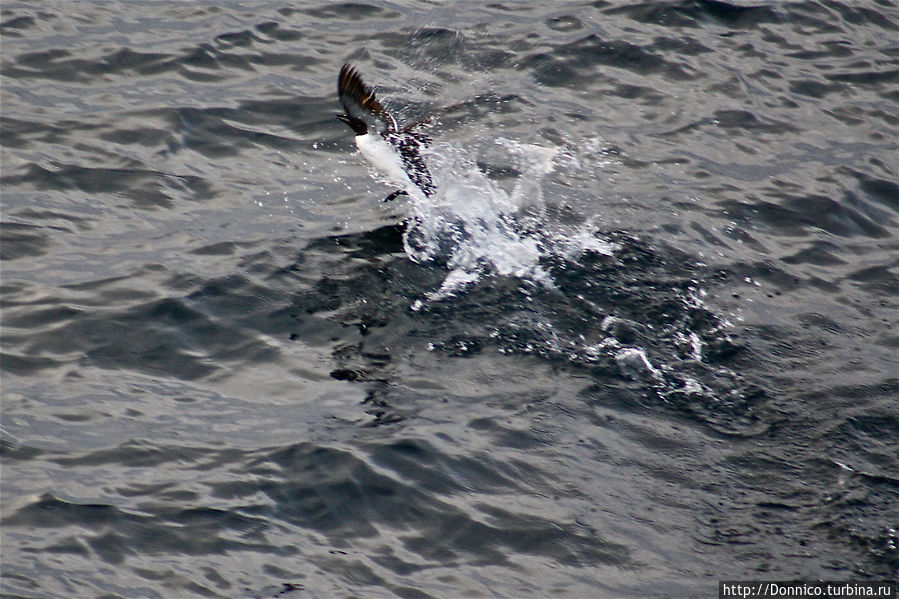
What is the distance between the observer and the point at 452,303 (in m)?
6.34

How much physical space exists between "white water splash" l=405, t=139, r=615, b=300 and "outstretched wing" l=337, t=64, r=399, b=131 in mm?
543

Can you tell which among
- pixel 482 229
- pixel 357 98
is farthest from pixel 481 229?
pixel 357 98

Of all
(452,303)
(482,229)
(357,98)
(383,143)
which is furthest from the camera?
(383,143)

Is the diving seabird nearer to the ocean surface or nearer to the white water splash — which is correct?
the white water splash

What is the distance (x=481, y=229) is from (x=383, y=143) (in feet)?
3.67

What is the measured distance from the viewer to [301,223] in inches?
288

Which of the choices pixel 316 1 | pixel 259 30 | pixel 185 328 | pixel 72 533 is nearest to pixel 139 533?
pixel 72 533

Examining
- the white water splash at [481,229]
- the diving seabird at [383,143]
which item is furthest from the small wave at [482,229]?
the diving seabird at [383,143]

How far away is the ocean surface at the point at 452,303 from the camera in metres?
4.45

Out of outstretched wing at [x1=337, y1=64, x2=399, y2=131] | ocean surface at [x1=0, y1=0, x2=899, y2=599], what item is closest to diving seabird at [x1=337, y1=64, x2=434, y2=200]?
outstretched wing at [x1=337, y1=64, x2=399, y2=131]

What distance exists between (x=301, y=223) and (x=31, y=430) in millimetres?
2832

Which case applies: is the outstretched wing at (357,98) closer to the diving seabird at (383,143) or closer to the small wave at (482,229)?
the diving seabird at (383,143)

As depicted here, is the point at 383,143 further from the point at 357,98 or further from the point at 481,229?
the point at 481,229

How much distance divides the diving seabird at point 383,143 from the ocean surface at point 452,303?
0.76 ft
